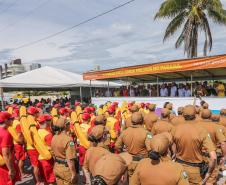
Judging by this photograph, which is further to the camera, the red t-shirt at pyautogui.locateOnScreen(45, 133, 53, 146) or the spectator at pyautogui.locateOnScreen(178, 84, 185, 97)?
the spectator at pyautogui.locateOnScreen(178, 84, 185, 97)

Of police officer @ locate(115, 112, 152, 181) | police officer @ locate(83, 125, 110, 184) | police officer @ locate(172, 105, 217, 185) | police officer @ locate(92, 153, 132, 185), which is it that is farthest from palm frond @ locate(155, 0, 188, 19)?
police officer @ locate(92, 153, 132, 185)

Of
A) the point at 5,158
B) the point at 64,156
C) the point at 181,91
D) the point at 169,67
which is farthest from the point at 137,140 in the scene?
the point at 181,91

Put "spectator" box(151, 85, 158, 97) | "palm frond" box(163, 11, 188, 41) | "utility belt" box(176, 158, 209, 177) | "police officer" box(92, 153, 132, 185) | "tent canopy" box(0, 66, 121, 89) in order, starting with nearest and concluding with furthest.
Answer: "police officer" box(92, 153, 132, 185), "utility belt" box(176, 158, 209, 177), "spectator" box(151, 85, 158, 97), "palm frond" box(163, 11, 188, 41), "tent canopy" box(0, 66, 121, 89)

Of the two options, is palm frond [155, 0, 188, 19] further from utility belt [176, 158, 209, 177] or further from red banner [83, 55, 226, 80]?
utility belt [176, 158, 209, 177]

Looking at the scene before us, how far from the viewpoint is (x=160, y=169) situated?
2.93m

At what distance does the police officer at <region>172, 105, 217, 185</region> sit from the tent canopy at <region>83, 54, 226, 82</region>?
8.58 meters

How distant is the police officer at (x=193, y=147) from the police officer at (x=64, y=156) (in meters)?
1.61

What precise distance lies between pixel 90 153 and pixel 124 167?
5.26 feet

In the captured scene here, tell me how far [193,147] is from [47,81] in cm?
1957

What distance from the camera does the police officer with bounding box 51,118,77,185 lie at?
15.0 feet

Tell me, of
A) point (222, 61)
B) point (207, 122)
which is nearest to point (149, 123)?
point (207, 122)

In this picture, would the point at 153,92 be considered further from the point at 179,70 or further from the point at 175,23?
the point at 175,23

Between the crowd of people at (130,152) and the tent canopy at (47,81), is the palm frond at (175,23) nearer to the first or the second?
the tent canopy at (47,81)

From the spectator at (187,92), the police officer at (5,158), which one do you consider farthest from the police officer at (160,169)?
the spectator at (187,92)
